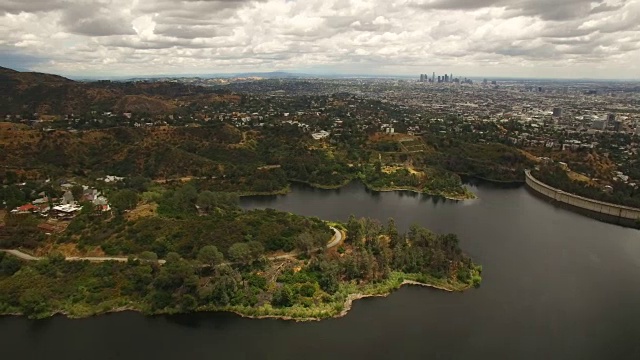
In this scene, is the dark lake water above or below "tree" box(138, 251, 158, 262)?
below

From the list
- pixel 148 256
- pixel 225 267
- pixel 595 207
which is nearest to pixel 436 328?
pixel 225 267

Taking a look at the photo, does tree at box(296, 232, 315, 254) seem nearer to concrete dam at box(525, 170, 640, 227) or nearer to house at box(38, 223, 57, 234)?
house at box(38, 223, 57, 234)

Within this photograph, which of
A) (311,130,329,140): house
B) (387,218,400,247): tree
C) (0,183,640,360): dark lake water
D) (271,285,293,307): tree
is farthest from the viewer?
(311,130,329,140): house

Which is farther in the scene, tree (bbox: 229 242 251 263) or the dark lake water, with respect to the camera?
tree (bbox: 229 242 251 263)

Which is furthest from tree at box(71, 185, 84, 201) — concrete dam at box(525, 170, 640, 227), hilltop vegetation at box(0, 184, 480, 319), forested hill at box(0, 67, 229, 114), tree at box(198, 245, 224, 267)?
concrete dam at box(525, 170, 640, 227)

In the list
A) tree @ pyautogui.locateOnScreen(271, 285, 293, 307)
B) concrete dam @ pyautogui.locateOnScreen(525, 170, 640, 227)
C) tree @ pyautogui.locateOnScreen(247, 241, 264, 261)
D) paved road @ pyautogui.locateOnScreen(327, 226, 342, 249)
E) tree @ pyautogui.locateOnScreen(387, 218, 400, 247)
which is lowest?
concrete dam @ pyautogui.locateOnScreen(525, 170, 640, 227)

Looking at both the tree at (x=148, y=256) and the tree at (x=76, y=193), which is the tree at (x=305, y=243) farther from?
the tree at (x=76, y=193)

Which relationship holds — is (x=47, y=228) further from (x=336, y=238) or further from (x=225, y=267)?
(x=336, y=238)
